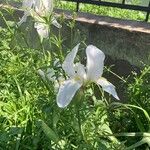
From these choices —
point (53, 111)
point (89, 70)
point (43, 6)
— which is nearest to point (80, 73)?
point (89, 70)

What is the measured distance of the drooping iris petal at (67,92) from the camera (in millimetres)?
1955

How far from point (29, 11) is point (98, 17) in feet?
4.56

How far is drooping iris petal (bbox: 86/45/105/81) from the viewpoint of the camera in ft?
6.69

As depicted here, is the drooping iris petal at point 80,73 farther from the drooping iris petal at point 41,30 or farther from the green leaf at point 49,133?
the drooping iris petal at point 41,30

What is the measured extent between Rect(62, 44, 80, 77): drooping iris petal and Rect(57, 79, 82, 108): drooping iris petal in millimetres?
43

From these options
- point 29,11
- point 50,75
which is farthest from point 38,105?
point 29,11

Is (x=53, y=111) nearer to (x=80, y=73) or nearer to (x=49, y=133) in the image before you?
(x=49, y=133)

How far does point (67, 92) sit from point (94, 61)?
0.18 metres

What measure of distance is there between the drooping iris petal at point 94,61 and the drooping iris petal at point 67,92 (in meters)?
0.07

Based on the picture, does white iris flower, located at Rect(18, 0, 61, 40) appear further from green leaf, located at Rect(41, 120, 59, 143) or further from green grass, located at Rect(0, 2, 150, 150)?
green leaf, located at Rect(41, 120, 59, 143)

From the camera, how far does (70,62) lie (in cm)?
202

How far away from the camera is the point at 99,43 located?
3654 mm

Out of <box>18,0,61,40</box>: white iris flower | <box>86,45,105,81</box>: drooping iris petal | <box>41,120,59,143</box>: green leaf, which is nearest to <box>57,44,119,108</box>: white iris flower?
<box>86,45,105,81</box>: drooping iris petal

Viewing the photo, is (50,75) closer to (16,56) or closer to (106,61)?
(16,56)
